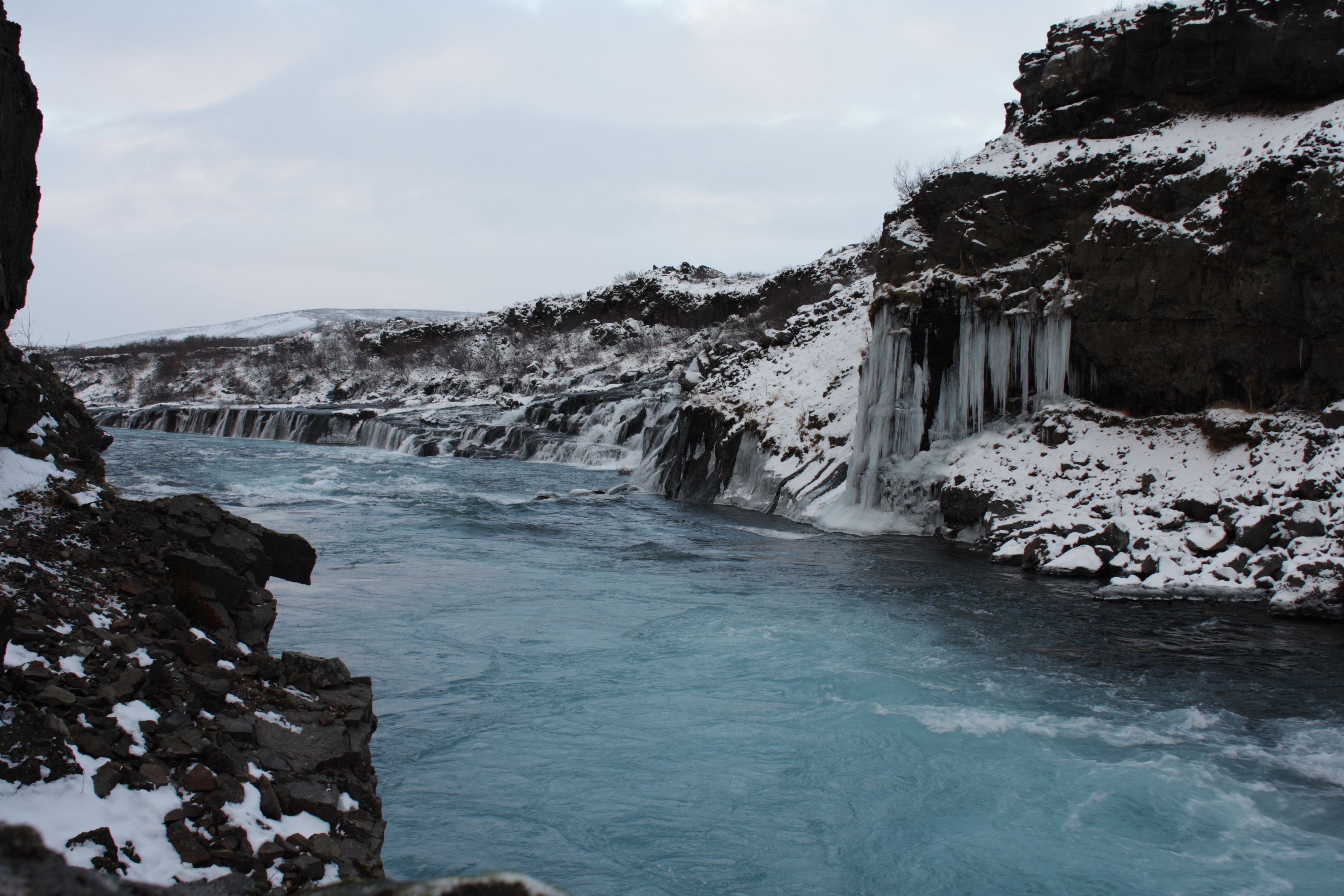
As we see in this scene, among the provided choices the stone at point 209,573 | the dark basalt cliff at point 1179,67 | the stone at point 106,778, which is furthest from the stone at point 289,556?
the dark basalt cliff at point 1179,67

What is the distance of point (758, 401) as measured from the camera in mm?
26438

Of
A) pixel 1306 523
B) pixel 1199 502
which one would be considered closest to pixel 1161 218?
pixel 1199 502

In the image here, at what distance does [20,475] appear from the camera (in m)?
6.55

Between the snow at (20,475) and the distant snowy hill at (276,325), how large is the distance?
4209 inches

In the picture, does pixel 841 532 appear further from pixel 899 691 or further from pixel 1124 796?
pixel 1124 796

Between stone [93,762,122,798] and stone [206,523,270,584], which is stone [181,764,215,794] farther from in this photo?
stone [206,523,270,584]

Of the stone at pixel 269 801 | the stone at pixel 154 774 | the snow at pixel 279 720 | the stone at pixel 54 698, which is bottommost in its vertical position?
the stone at pixel 269 801

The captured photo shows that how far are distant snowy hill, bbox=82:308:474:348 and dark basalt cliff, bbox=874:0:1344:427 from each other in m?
97.3

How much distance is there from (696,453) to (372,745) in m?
20.7

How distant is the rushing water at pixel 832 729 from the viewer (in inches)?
222

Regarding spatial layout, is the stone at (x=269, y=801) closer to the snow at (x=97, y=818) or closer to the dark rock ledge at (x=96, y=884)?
the snow at (x=97, y=818)

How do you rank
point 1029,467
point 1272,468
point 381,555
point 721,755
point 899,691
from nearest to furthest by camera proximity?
point 721,755
point 899,691
point 1272,468
point 381,555
point 1029,467

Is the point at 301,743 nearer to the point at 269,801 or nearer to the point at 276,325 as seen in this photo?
the point at 269,801

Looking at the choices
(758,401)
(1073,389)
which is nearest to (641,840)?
(1073,389)
